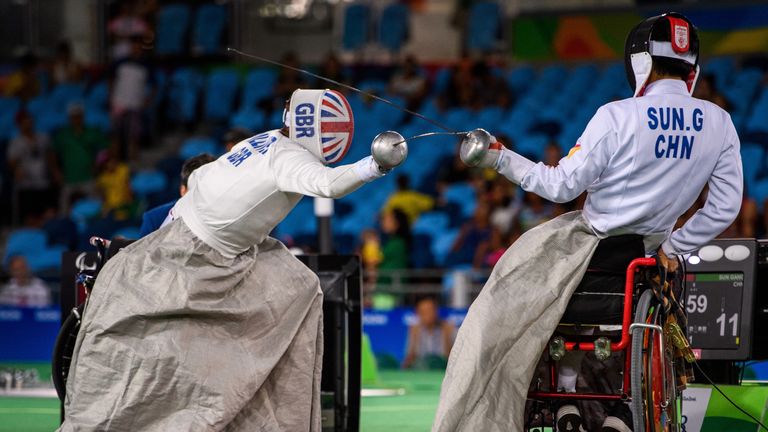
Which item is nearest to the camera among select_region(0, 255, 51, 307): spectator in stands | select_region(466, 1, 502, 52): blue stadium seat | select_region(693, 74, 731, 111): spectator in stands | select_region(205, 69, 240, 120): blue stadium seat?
select_region(693, 74, 731, 111): spectator in stands

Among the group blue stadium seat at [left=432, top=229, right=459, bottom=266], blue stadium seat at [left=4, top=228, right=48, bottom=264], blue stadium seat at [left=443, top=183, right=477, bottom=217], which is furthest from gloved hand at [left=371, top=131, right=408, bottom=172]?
blue stadium seat at [left=4, top=228, right=48, bottom=264]

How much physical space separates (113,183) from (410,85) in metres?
4.06

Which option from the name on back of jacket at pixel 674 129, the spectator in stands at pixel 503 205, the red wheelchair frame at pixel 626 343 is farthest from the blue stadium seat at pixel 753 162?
the red wheelchair frame at pixel 626 343

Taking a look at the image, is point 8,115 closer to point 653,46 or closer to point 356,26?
point 356,26

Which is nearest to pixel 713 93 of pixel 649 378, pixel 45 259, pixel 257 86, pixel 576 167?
pixel 257 86

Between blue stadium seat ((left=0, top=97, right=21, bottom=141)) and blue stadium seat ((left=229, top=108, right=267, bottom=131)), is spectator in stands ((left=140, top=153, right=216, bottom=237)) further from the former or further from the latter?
blue stadium seat ((left=0, top=97, right=21, bottom=141))

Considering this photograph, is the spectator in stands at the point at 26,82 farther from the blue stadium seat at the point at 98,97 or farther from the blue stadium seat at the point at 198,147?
the blue stadium seat at the point at 198,147

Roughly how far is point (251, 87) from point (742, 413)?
13.2 meters

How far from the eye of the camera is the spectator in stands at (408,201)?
15.8m

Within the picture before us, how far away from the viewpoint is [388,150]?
5.69m

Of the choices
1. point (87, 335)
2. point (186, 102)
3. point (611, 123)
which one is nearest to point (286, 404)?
point (87, 335)

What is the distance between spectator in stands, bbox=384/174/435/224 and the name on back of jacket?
978cm

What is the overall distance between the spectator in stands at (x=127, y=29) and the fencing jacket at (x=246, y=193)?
1397 cm

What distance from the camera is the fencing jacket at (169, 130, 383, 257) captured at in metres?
6.30
